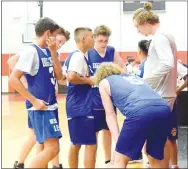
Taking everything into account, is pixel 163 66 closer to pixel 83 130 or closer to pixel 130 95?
pixel 130 95

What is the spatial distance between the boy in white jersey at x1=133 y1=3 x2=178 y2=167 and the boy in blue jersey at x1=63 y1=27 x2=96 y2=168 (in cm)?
53

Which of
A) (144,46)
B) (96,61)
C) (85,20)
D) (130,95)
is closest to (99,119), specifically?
(96,61)

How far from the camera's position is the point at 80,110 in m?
3.32

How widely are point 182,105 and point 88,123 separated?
319 cm

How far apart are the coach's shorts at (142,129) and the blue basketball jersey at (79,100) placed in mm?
794

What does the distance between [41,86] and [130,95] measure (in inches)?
28.6

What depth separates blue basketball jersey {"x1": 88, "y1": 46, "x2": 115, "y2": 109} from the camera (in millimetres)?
3686

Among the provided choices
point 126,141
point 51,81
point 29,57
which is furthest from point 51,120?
point 126,141

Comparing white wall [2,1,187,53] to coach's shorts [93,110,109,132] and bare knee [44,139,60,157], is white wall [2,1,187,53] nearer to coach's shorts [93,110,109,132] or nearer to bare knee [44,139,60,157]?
coach's shorts [93,110,109,132]

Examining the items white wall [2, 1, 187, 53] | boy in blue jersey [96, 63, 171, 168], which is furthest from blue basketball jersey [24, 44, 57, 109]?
white wall [2, 1, 187, 53]

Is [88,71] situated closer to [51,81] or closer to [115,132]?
[51,81]

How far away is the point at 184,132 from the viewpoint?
19.1ft

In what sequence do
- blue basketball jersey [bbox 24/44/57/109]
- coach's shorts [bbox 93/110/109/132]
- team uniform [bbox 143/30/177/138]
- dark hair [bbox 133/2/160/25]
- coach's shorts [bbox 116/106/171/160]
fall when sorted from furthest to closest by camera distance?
1. coach's shorts [bbox 93/110/109/132]
2. dark hair [bbox 133/2/160/25]
3. team uniform [bbox 143/30/177/138]
4. blue basketball jersey [bbox 24/44/57/109]
5. coach's shorts [bbox 116/106/171/160]

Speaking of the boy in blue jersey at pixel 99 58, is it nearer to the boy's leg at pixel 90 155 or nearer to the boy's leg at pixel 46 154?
the boy's leg at pixel 90 155
